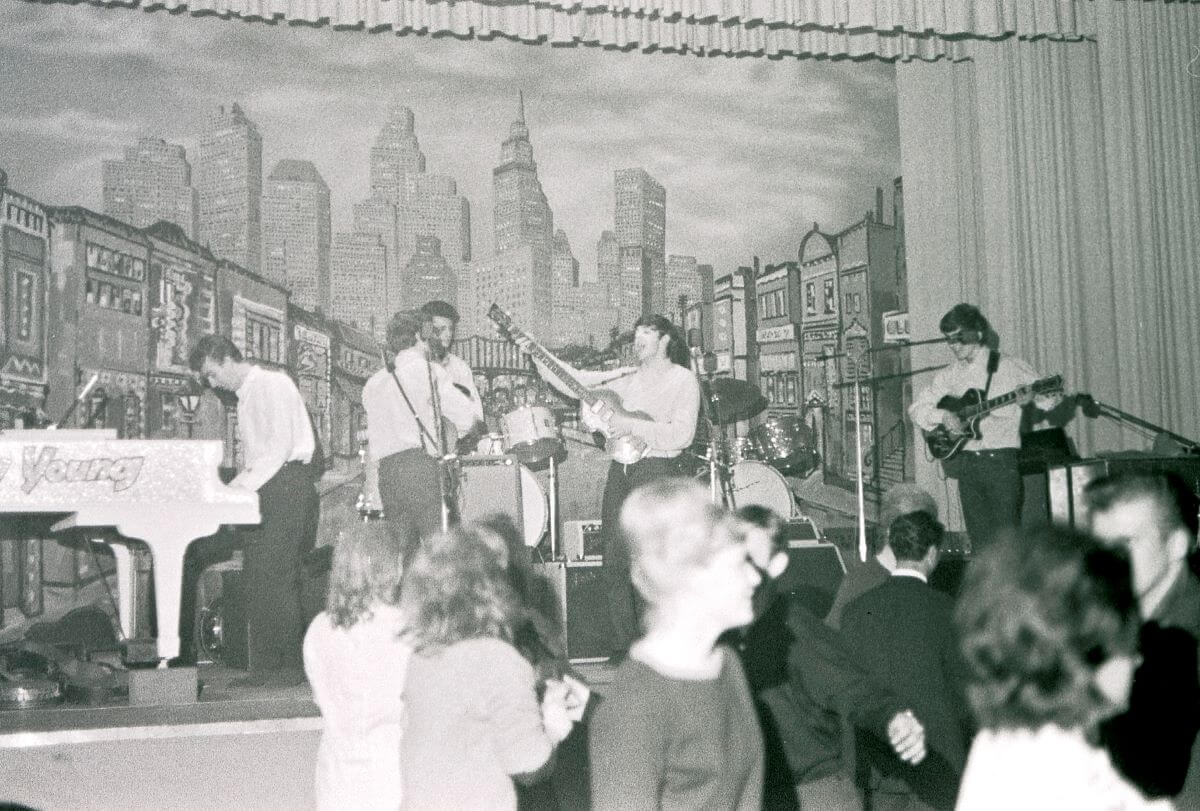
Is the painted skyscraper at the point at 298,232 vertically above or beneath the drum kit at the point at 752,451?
above

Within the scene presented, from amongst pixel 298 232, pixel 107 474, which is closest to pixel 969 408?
pixel 298 232

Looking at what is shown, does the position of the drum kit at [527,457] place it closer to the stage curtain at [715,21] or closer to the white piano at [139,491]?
the white piano at [139,491]

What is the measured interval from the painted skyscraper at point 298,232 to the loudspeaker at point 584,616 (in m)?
2.72

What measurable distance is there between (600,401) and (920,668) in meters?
3.20

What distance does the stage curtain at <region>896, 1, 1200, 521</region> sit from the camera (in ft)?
26.3

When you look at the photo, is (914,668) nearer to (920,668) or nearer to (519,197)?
(920,668)

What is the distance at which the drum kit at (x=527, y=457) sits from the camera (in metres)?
7.05

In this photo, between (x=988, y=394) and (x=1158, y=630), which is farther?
(x=988, y=394)

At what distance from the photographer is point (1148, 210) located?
8.07 meters

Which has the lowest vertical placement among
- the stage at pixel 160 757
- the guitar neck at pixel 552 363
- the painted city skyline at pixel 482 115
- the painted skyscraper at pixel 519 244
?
the stage at pixel 160 757

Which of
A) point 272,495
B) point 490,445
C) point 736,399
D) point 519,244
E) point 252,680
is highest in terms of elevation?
point 519,244

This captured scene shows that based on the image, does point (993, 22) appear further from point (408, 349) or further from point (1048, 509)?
point (408, 349)

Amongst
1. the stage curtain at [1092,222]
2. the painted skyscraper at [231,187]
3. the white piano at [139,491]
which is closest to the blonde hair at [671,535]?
the white piano at [139,491]

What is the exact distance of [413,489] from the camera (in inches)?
237
